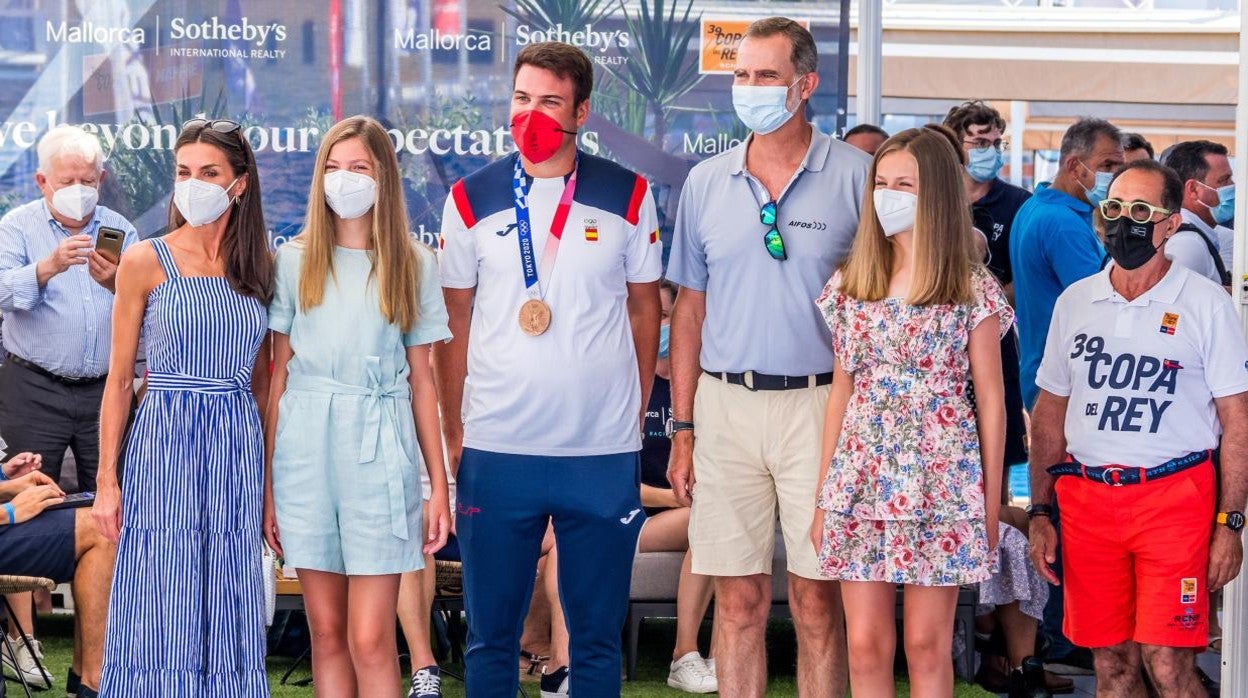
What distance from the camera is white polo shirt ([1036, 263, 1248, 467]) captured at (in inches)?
170

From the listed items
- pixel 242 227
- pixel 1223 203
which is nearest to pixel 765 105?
pixel 242 227

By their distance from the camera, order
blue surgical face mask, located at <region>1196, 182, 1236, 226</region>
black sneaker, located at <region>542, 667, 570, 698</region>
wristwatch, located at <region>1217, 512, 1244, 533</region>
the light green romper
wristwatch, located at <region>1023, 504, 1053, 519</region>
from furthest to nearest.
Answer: blue surgical face mask, located at <region>1196, 182, 1236, 226</region> → black sneaker, located at <region>542, 667, 570, 698</region> → wristwatch, located at <region>1023, 504, 1053, 519</region> → wristwatch, located at <region>1217, 512, 1244, 533</region> → the light green romper

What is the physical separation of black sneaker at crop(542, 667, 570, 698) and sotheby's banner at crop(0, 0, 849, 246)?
77.4 inches

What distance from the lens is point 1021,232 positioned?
6.11 m

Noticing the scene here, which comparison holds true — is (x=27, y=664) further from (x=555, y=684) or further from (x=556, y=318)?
(x=556, y=318)

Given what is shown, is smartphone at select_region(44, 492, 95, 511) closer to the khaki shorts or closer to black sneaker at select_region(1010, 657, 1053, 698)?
the khaki shorts

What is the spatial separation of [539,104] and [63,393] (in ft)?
9.90

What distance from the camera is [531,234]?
13.2 feet

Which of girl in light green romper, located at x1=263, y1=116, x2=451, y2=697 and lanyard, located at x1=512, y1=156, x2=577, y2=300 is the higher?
lanyard, located at x1=512, y1=156, x2=577, y2=300

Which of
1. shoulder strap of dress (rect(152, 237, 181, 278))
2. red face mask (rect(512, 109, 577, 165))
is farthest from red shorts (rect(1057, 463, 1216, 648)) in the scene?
shoulder strap of dress (rect(152, 237, 181, 278))

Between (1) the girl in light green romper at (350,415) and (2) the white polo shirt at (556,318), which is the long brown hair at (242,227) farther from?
(2) the white polo shirt at (556,318)

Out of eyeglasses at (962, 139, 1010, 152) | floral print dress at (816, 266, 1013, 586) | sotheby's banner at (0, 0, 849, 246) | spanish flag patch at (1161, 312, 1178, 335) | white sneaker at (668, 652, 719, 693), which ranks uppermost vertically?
sotheby's banner at (0, 0, 849, 246)

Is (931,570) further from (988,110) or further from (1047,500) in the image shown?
(988,110)

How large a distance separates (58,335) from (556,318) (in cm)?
296
